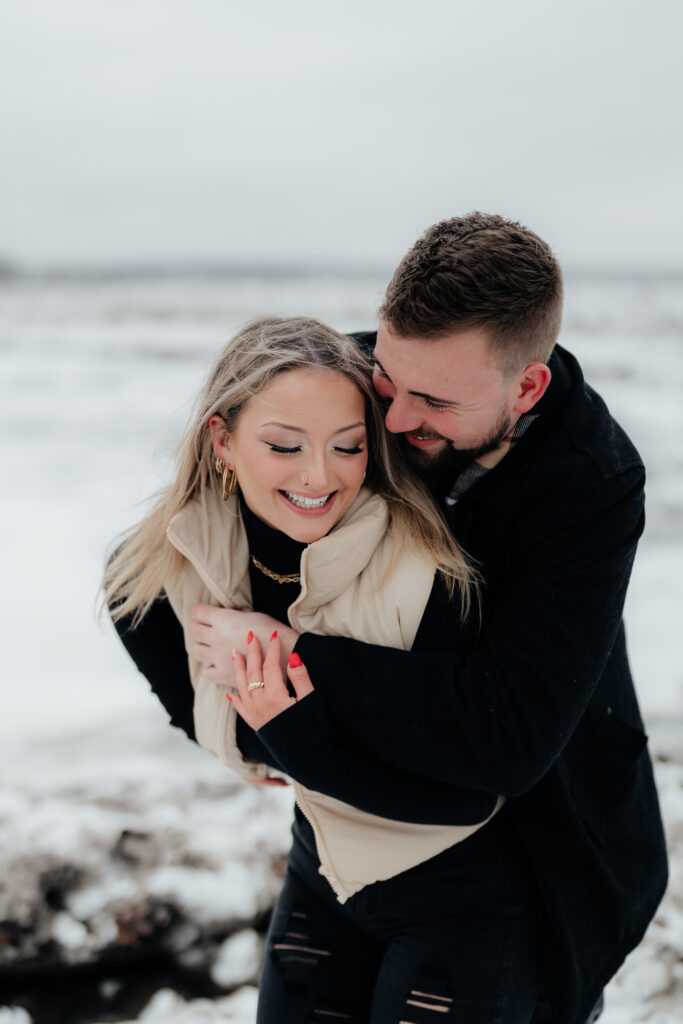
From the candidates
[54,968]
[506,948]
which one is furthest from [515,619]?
[54,968]

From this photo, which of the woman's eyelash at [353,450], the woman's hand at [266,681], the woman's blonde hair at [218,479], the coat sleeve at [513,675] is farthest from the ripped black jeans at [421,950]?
the woman's eyelash at [353,450]

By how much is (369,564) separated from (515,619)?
31 centimetres

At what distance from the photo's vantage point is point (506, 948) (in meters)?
1.65

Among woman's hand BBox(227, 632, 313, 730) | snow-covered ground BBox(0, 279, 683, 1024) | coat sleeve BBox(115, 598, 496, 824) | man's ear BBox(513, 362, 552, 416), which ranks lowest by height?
snow-covered ground BBox(0, 279, 683, 1024)

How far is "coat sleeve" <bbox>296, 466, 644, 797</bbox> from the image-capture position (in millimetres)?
1476

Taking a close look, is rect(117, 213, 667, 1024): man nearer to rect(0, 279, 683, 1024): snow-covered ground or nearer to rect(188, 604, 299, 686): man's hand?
rect(188, 604, 299, 686): man's hand

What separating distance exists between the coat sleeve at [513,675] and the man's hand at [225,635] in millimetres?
124

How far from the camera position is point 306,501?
1.63 meters

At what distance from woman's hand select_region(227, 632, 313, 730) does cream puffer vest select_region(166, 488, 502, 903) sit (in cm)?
11

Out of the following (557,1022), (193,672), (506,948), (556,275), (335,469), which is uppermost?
(556,275)

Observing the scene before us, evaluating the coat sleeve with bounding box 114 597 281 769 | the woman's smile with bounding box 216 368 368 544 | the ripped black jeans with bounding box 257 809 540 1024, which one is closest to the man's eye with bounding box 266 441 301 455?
the woman's smile with bounding box 216 368 368 544

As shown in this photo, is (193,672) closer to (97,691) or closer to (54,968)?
(54,968)

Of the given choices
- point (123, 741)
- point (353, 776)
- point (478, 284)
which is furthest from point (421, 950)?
point (123, 741)

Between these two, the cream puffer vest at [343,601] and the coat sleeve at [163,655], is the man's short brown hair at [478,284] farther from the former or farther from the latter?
the coat sleeve at [163,655]
